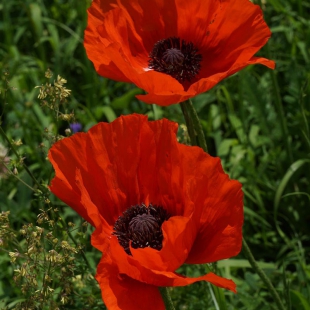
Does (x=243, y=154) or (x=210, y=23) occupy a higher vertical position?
(x=210, y=23)

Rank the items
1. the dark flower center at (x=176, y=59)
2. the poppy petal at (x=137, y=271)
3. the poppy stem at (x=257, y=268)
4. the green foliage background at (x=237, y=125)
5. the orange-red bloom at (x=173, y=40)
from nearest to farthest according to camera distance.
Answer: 1. the poppy petal at (x=137, y=271)
2. the orange-red bloom at (x=173, y=40)
3. the poppy stem at (x=257, y=268)
4. the dark flower center at (x=176, y=59)
5. the green foliage background at (x=237, y=125)

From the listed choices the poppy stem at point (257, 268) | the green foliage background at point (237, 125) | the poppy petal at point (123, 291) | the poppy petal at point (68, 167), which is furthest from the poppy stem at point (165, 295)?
the green foliage background at point (237, 125)

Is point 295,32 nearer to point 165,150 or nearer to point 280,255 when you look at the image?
point 280,255

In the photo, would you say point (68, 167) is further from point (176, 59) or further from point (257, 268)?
point (257, 268)

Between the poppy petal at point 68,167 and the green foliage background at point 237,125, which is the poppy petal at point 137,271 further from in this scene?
the green foliage background at point 237,125

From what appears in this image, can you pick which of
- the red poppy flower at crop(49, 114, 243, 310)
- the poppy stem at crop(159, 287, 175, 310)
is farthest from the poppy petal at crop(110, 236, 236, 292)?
the poppy stem at crop(159, 287, 175, 310)

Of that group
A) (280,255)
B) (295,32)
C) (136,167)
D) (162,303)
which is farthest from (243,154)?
(162,303)

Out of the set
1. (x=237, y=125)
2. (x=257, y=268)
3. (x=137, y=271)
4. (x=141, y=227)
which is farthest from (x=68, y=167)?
(x=237, y=125)
